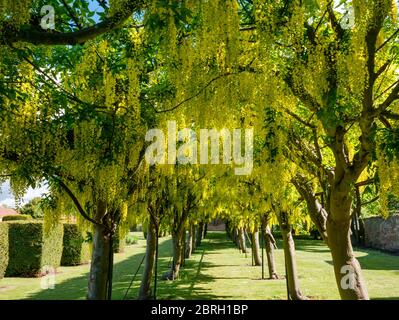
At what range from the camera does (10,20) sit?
3.77 meters

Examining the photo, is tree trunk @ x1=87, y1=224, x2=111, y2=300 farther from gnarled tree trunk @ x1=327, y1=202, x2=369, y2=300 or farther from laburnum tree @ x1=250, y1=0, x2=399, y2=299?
gnarled tree trunk @ x1=327, y1=202, x2=369, y2=300

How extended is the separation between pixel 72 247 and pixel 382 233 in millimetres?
21425

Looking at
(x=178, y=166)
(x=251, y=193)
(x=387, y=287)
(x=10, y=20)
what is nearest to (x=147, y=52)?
(x=10, y=20)

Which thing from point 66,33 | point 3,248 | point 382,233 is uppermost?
point 66,33

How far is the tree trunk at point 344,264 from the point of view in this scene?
686cm

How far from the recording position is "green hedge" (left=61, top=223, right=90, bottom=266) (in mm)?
22433

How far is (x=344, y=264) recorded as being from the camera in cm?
698

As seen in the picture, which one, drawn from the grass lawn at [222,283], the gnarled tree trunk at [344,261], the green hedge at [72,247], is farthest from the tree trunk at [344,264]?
the green hedge at [72,247]

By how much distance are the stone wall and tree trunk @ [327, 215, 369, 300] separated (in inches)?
887

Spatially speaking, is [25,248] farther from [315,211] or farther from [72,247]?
[315,211]

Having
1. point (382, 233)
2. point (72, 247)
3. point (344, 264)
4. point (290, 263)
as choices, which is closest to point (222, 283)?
point (290, 263)

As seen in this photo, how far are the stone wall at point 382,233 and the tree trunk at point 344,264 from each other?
2254 centimetres

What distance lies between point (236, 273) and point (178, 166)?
34.5 ft

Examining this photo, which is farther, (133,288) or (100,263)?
(133,288)
